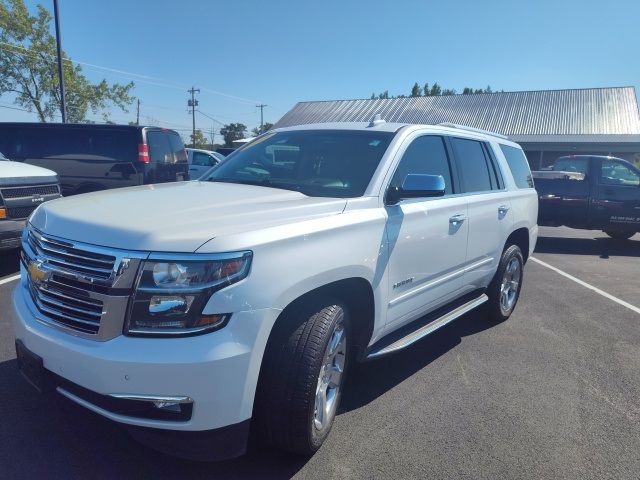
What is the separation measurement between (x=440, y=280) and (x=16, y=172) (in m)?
5.46

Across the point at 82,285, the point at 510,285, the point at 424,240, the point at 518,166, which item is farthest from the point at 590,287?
the point at 82,285

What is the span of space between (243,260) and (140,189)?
5.30 feet

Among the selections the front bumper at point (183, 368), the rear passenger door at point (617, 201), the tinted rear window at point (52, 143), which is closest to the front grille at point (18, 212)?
the tinted rear window at point (52, 143)

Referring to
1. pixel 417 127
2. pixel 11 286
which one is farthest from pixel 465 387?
pixel 11 286

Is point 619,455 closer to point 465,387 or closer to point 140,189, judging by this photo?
point 465,387

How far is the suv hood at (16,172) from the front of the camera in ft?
20.5

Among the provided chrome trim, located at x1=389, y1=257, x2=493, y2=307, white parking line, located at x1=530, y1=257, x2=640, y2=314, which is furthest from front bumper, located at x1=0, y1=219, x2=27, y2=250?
white parking line, located at x1=530, y1=257, x2=640, y2=314

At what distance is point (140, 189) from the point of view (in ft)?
12.0

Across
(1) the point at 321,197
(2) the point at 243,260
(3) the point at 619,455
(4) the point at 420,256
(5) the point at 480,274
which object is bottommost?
(3) the point at 619,455

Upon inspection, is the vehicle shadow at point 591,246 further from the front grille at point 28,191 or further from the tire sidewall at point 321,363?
the front grille at point 28,191

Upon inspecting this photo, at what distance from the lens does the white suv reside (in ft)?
7.57

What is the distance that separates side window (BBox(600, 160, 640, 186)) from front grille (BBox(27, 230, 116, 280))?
37.2ft

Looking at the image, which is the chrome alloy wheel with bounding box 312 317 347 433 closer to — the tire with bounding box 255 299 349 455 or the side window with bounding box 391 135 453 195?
the tire with bounding box 255 299 349 455

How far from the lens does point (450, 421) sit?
3.48m
